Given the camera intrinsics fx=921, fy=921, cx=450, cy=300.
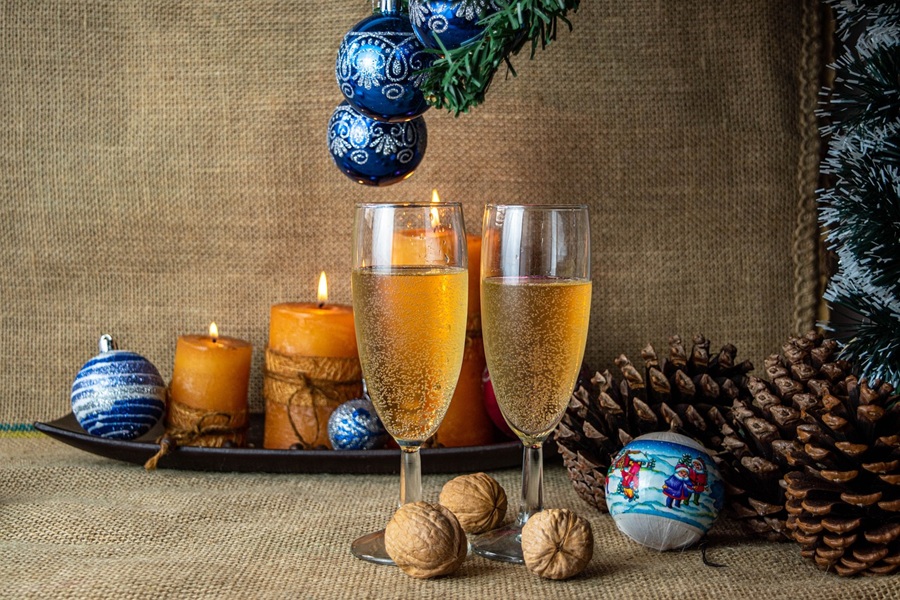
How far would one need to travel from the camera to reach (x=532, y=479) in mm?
774

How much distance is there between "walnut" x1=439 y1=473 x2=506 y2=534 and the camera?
806 millimetres

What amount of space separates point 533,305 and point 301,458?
1.24 ft

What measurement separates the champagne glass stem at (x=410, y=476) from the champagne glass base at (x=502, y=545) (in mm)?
68

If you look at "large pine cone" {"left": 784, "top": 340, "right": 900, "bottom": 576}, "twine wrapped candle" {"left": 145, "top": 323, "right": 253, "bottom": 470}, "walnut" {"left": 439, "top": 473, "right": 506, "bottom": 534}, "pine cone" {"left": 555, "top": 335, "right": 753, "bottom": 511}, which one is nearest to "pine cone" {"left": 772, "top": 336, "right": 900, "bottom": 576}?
"large pine cone" {"left": 784, "top": 340, "right": 900, "bottom": 576}

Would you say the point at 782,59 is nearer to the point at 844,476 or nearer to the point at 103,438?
the point at 844,476

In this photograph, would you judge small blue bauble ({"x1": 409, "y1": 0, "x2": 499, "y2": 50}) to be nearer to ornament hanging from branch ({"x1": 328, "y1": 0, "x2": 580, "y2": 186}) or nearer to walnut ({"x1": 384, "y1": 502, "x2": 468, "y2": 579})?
ornament hanging from branch ({"x1": 328, "y1": 0, "x2": 580, "y2": 186})

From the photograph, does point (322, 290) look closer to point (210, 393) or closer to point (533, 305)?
point (210, 393)

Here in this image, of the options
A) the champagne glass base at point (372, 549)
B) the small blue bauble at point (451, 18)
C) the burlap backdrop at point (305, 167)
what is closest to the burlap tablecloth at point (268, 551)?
the champagne glass base at point (372, 549)

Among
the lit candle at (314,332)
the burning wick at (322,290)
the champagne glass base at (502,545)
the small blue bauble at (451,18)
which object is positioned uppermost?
the small blue bauble at (451,18)

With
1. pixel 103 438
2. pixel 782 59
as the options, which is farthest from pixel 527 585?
pixel 782 59

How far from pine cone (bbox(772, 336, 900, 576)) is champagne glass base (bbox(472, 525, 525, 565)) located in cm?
22

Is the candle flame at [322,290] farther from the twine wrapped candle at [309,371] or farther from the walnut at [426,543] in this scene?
the walnut at [426,543]

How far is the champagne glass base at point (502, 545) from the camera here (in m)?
0.75

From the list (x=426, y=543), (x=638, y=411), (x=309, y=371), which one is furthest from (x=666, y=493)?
(x=309, y=371)
